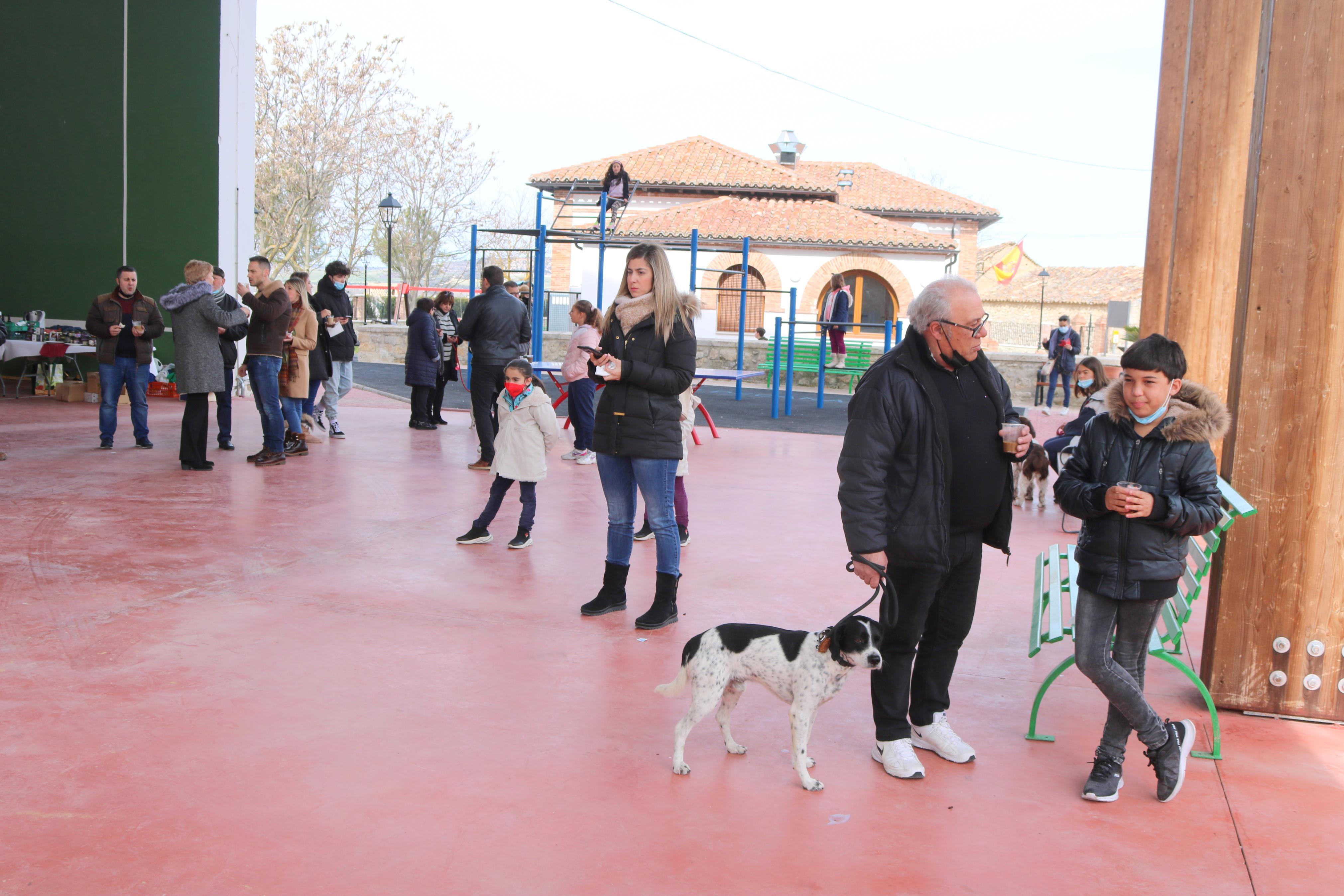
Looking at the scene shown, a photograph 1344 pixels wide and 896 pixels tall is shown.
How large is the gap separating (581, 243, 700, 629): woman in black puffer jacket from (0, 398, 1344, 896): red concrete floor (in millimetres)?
422

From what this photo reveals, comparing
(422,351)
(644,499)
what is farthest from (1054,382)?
(644,499)

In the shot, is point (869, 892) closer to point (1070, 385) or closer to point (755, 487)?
point (755, 487)

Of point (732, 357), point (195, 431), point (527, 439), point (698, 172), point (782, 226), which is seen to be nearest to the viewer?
point (527, 439)

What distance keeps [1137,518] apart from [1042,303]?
40.7m

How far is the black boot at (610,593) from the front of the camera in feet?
16.0

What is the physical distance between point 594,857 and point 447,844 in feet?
1.26

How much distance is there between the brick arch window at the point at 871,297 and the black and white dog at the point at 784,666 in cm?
2779

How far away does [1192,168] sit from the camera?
6.14 m

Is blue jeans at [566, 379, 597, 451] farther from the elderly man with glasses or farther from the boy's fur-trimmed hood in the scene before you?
the boy's fur-trimmed hood

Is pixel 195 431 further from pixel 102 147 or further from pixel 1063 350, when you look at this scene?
pixel 1063 350

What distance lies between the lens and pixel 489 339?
362 inches

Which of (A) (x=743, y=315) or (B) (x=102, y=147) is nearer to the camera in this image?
(B) (x=102, y=147)

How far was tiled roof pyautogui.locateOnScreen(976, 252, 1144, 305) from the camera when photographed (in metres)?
49.8

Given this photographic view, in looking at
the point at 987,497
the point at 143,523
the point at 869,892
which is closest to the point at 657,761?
the point at 869,892
